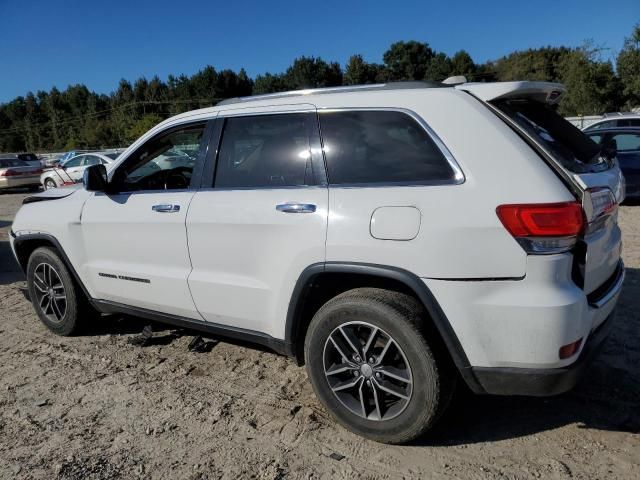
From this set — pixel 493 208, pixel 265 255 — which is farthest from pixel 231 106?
pixel 493 208

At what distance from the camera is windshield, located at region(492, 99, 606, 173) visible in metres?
2.67

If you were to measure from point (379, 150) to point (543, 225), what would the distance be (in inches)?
36.7

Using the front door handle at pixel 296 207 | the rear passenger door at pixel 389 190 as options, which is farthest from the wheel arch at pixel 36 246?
the rear passenger door at pixel 389 190

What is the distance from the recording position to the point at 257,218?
3137mm

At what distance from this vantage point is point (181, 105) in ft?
250

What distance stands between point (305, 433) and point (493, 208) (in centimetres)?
164

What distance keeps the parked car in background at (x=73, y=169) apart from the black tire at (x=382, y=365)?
759 inches

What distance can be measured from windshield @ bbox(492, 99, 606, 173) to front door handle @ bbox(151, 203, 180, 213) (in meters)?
2.06

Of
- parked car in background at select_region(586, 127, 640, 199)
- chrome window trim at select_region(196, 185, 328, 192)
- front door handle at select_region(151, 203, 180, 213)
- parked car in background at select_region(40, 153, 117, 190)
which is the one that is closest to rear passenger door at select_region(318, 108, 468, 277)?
chrome window trim at select_region(196, 185, 328, 192)

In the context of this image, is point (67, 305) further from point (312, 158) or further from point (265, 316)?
point (312, 158)

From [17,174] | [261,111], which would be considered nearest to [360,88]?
[261,111]

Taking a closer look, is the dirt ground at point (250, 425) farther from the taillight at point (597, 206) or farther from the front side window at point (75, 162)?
the front side window at point (75, 162)

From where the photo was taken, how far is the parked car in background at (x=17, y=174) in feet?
71.1

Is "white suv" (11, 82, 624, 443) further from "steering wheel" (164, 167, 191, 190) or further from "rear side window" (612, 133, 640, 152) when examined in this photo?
"rear side window" (612, 133, 640, 152)
